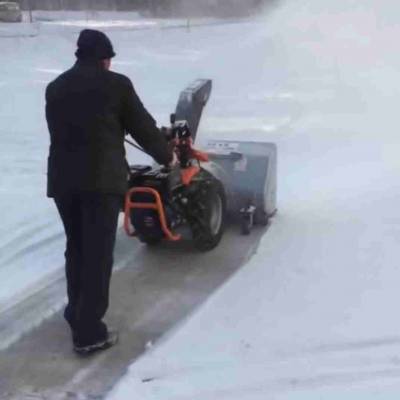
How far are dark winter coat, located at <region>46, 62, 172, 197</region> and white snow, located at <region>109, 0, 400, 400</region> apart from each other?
1.00 meters

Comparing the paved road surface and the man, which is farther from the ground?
the man

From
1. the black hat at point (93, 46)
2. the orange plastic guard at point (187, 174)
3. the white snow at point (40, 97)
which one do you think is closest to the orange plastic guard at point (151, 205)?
the orange plastic guard at point (187, 174)

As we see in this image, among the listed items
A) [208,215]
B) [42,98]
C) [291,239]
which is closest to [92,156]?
[208,215]

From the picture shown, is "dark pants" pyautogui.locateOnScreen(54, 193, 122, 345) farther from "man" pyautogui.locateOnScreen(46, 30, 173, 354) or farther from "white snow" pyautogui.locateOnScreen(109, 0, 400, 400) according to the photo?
"white snow" pyautogui.locateOnScreen(109, 0, 400, 400)

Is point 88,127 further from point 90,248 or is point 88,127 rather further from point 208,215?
point 208,215

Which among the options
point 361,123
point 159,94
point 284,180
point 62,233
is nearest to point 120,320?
point 62,233

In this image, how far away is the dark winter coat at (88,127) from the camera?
13.8ft

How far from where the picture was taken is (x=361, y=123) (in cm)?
1209

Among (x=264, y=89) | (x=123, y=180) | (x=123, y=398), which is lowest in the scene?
(x=264, y=89)

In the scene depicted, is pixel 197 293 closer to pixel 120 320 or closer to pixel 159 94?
pixel 120 320

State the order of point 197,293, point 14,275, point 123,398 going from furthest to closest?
point 14,275 < point 197,293 < point 123,398

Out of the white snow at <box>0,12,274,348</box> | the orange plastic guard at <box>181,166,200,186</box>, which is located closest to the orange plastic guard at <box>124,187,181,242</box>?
the orange plastic guard at <box>181,166,200,186</box>

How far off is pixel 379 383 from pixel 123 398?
1239 mm

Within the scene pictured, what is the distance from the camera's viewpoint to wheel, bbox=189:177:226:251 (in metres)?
5.88
